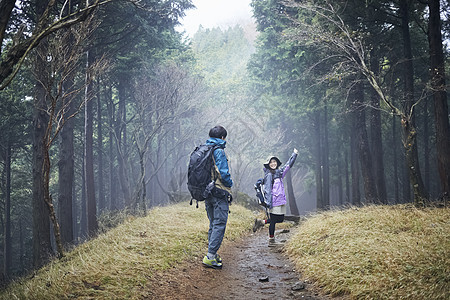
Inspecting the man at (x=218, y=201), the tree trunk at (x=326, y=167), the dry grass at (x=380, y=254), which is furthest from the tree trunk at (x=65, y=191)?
the tree trunk at (x=326, y=167)

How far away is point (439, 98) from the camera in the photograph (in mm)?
9000

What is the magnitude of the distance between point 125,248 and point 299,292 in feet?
10.8

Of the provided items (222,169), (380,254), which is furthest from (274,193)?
(380,254)

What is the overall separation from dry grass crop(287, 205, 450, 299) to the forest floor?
276 millimetres

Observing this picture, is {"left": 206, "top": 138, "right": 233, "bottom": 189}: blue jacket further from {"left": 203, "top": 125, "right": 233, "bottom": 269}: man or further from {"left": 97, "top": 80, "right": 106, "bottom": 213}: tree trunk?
{"left": 97, "top": 80, "right": 106, "bottom": 213}: tree trunk

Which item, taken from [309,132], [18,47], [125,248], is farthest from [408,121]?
[309,132]

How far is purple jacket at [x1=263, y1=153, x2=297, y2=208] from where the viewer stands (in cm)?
Result: 752

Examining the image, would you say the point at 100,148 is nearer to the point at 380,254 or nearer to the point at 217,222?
the point at 217,222

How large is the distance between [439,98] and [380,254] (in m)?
6.75

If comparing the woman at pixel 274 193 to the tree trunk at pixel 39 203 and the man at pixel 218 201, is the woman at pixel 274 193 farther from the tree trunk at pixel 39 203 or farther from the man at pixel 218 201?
the tree trunk at pixel 39 203

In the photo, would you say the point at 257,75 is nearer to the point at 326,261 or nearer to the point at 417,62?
the point at 417,62

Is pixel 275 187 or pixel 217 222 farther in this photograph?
pixel 275 187

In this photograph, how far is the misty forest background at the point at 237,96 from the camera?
8.06 m

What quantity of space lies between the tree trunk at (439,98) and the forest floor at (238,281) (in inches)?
216
